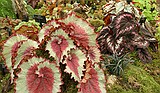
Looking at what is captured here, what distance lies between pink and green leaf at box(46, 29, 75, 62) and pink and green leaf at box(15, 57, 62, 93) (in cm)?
11

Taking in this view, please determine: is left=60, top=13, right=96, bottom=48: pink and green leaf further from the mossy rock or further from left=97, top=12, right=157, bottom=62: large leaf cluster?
left=97, top=12, right=157, bottom=62: large leaf cluster

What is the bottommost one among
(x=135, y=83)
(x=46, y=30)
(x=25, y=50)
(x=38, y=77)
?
(x=135, y=83)

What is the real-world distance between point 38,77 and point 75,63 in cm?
32

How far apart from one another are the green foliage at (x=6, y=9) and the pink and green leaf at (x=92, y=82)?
79.3 inches

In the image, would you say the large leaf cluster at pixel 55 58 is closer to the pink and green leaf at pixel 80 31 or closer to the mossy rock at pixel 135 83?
the pink and green leaf at pixel 80 31

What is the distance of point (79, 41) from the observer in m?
2.88

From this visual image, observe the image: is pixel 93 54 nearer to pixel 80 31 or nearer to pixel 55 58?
pixel 80 31

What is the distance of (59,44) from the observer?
278 cm

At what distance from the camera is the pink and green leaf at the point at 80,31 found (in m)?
2.87

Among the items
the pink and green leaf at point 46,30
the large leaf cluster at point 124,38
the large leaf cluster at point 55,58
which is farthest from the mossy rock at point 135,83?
the pink and green leaf at point 46,30

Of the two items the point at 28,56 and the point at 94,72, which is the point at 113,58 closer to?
the point at 94,72

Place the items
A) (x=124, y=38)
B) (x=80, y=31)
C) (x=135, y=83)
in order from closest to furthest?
(x=80, y=31), (x=135, y=83), (x=124, y=38)

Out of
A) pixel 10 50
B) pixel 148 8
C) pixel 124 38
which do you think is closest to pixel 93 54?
pixel 10 50

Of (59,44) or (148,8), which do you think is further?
(148,8)
